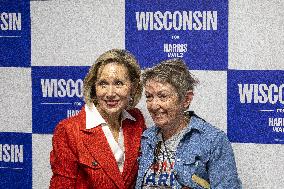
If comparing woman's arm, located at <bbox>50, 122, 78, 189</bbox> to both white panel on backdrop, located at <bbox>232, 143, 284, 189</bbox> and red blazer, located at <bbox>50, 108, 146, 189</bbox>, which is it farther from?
white panel on backdrop, located at <bbox>232, 143, 284, 189</bbox>

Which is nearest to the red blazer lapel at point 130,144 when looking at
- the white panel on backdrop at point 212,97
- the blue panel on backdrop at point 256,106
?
the white panel on backdrop at point 212,97

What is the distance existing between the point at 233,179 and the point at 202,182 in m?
0.12

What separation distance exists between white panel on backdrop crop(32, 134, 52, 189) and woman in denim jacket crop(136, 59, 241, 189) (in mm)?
731

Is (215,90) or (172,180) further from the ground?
(215,90)

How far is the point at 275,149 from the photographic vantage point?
2184 millimetres

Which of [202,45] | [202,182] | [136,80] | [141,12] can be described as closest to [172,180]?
[202,182]

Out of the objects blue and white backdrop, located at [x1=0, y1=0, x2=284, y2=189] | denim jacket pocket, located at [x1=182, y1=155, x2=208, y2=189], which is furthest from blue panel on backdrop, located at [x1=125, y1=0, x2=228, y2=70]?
denim jacket pocket, located at [x1=182, y1=155, x2=208, y2=189]

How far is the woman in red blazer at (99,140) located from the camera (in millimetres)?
Answer: 1978

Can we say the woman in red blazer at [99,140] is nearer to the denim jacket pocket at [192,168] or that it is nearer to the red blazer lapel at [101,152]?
the red blazer lapel at [101,152]

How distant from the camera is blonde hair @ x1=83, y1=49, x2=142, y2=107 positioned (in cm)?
198

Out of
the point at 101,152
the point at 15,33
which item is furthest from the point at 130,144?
the point at 15,33

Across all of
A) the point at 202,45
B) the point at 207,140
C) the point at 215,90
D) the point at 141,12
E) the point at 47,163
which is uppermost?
the point at 141,12

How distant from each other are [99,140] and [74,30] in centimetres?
65

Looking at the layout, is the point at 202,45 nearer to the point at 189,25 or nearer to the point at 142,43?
the point at 189,25
